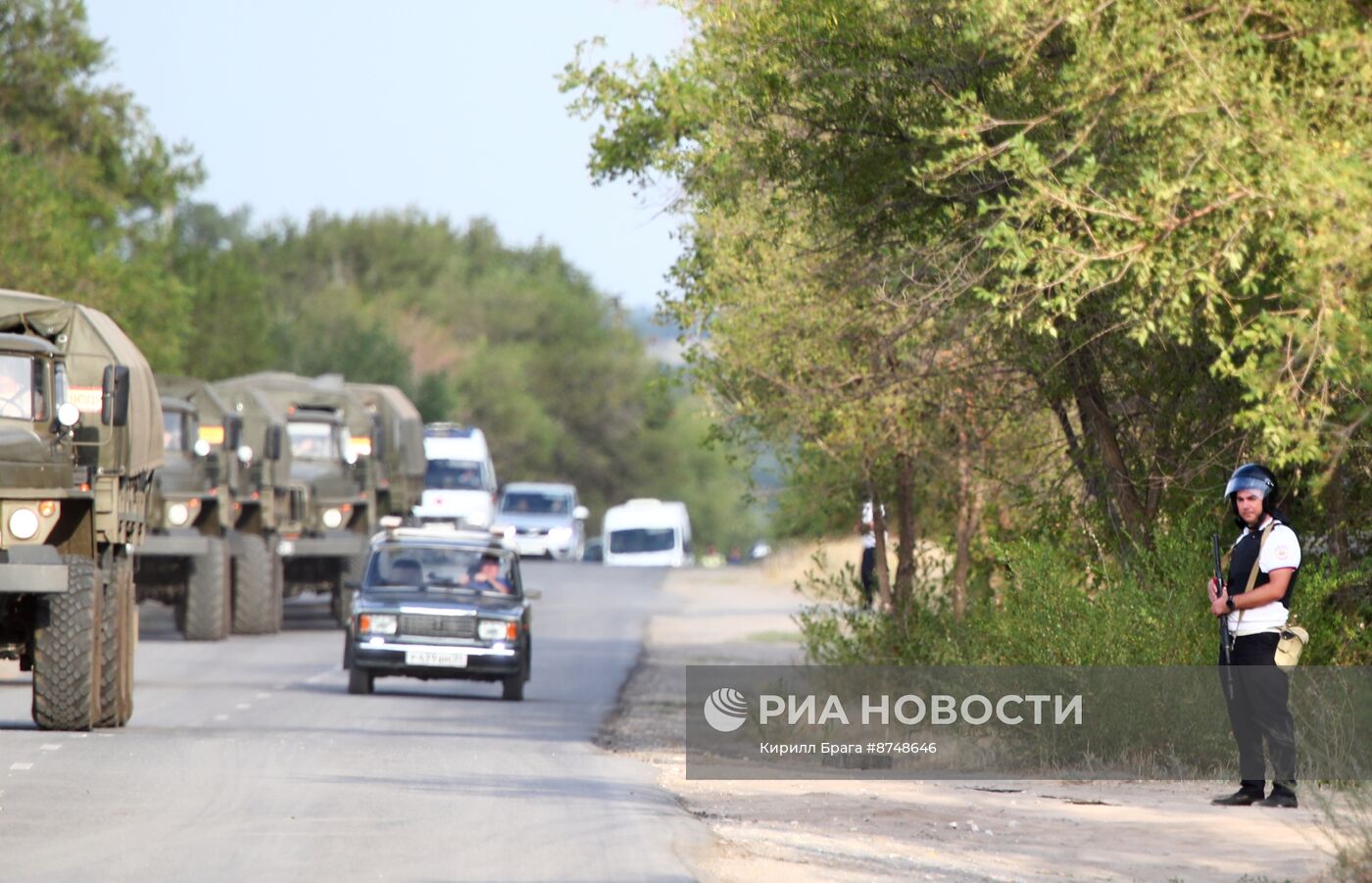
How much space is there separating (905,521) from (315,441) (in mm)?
14167

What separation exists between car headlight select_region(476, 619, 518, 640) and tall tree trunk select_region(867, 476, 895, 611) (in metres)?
3.42

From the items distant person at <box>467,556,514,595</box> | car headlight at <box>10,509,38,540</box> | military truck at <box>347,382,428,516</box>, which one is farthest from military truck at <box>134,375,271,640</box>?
car headlight at <box>10,509,38,540</box>

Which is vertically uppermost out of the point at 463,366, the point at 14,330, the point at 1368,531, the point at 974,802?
the point at 463,366

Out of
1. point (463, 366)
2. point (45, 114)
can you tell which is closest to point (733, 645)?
point (45, 114)

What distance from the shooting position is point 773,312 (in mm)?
18578

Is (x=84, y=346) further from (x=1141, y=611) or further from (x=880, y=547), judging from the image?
(x=1141, y=611)

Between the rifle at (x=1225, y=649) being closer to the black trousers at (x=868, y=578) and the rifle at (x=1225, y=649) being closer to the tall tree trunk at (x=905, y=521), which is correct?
the black trousers at (x=868, y=578)

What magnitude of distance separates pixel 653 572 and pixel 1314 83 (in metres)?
45.8

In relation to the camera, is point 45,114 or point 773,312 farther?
point 45,114

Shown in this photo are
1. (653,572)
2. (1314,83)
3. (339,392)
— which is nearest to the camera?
(1314,83)

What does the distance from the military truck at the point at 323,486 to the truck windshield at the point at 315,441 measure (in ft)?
0.05

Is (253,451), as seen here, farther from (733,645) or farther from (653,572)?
(653,572)

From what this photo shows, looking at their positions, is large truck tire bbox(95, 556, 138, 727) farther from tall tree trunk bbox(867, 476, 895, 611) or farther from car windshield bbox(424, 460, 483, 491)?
car windshield bbox(424, 460, 483, 491)

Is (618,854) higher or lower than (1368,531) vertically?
lower
